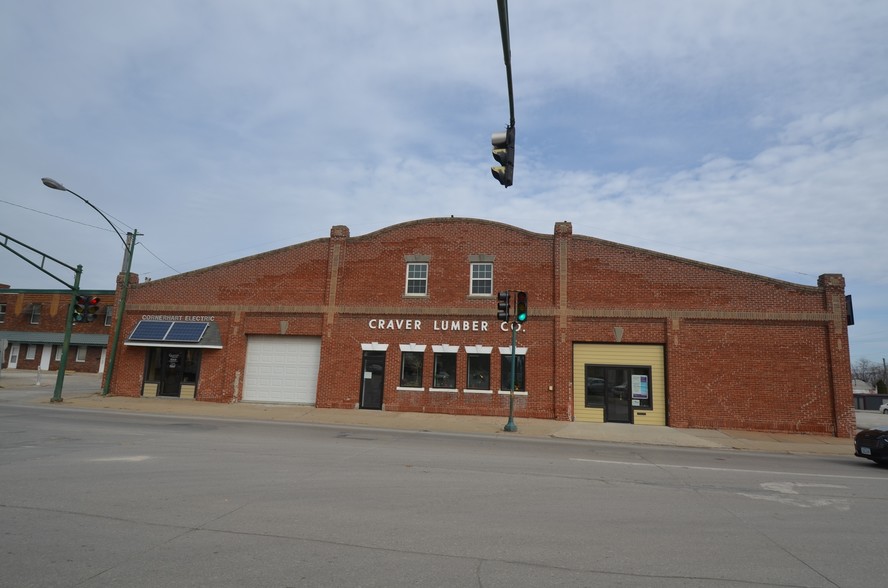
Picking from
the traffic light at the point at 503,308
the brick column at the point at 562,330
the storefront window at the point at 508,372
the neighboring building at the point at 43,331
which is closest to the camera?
the traffic light at the point at 503,308

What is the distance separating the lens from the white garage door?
A: 23594 mm

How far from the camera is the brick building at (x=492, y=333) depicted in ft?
65.2

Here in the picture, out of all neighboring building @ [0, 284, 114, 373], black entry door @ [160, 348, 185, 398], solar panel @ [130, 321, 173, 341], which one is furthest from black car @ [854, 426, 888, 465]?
neighboring building @ [0, 284, 114, 373]

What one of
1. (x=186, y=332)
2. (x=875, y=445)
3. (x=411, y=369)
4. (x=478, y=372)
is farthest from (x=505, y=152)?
(x=186, y=332)

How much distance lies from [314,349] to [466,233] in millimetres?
8341

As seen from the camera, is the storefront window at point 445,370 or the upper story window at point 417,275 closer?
the storefront window at point 445,370

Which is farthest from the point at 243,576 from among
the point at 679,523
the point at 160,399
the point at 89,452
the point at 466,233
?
the point at 160,399

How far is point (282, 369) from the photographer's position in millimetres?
23938

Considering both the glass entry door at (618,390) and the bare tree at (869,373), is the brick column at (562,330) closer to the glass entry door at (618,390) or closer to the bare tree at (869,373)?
the glass entry door at (618,390)

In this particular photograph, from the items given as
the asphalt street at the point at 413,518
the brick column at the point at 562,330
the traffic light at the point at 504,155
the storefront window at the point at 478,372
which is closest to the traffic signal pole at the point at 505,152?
the traffic light at the point at 504,155

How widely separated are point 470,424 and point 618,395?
6.12 m

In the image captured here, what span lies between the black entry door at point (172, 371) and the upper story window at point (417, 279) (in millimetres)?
10960

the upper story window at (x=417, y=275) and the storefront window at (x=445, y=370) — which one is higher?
the upper story window at (x=417, y=275)

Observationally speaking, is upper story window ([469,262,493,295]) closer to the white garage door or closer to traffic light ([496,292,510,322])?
traffic light ([496,292,510,322])
